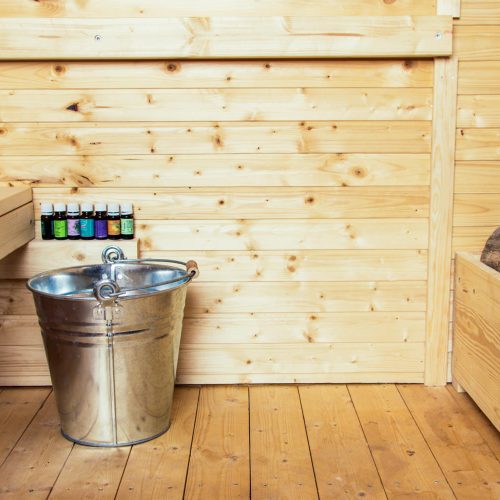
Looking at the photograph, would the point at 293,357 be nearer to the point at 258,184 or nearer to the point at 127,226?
the point at 258,184

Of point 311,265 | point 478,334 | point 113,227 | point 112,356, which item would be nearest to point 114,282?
point 112,356

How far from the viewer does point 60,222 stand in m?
2.94

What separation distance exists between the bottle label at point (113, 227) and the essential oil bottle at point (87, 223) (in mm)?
64

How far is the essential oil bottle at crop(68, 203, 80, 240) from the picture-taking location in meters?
2.93

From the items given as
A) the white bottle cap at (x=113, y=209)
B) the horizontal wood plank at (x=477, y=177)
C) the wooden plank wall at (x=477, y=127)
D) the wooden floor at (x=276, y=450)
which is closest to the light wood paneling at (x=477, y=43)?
the wooden plank wall at (x=477, y=127)

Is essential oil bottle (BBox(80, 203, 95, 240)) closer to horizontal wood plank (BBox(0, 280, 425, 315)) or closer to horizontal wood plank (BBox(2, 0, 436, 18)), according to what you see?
horizontal wood plank (BBox(0, 280, 425, 315))

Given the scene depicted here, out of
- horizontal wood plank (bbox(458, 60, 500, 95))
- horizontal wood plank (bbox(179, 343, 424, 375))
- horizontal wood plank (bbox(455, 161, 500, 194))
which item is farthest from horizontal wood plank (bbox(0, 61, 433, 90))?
horizontal wood plank (bbox(179, 343, 424, 375))

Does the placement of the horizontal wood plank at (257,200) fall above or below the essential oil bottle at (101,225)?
above

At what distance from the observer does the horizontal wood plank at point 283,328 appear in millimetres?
3072

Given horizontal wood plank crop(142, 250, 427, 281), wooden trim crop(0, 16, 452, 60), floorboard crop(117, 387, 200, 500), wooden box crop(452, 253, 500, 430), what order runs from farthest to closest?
horizontal wood plank crop(142, 250, 427, 281) → wooden trim crop(0, 16, 452, 60) → wooden box crop(452, 253, 500, 430) → floorboard crop(117, 387, 200, 500)

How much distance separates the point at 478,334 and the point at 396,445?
1.63 ft

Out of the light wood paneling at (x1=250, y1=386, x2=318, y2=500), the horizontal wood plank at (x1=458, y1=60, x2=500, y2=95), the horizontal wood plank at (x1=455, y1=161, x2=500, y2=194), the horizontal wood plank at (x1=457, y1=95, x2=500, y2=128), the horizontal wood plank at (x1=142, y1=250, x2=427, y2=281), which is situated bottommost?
the light wood paneling at (x1=250, y1=386, x2=318, y2=500)

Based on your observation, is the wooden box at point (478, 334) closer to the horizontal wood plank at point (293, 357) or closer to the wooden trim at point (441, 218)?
the wooden trim at point (441, 218)

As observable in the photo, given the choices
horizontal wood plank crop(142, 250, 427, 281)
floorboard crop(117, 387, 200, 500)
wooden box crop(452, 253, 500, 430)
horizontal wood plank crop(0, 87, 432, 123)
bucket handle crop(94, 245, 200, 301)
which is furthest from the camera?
horizontal wood plank crop(142, 250, 427, 281)
